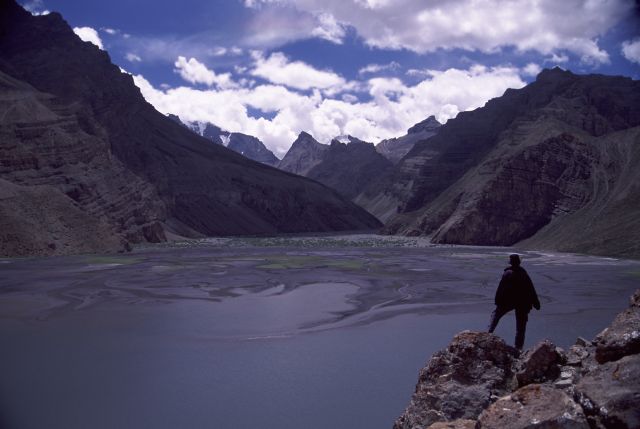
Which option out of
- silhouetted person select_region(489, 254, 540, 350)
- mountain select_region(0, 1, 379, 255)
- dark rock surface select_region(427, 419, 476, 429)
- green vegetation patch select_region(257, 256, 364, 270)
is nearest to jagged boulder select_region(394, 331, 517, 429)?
dark rock surface select_region(427, 419, 476, 429)

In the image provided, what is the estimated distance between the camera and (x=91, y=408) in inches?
419

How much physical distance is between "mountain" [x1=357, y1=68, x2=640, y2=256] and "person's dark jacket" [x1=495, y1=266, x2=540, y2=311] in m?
39.7

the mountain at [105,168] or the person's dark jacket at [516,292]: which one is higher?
the mountain at [105,168]

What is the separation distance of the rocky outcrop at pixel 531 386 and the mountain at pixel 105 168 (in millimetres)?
46721

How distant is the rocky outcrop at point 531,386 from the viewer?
5020mm

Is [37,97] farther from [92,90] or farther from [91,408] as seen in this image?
[91,408]

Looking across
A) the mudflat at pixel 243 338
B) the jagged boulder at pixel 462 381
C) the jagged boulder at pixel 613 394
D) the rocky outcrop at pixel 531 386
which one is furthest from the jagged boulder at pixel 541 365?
the mudflat at pixel 243 338

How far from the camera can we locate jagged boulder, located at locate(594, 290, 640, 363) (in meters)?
5.91

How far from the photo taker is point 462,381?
7.49 m

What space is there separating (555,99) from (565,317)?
8483cm

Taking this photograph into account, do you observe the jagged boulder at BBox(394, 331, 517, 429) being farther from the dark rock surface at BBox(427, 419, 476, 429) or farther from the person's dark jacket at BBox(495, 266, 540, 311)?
the person's dark jacket at BBox(495, 266, 540, 311)

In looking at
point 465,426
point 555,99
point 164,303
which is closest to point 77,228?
point 164,303

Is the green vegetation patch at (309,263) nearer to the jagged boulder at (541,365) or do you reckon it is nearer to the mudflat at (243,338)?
the mudflat at (243,338)

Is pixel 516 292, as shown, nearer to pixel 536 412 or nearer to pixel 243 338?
pixel 536 412
